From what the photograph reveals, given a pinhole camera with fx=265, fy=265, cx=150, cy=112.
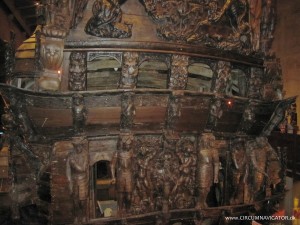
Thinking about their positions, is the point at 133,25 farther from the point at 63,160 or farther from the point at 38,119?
the point at 63,160

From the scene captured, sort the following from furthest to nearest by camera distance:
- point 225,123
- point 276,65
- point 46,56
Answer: point 276,65, point 225,123, point 46,56

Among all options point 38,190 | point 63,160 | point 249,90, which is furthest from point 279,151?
point 38,190

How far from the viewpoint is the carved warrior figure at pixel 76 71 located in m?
4.98

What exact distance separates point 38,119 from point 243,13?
5046 millimetres

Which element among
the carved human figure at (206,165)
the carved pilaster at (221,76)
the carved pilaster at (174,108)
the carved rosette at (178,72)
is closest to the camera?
the carved pilaster at (174,108)

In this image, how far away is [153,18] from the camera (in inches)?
211

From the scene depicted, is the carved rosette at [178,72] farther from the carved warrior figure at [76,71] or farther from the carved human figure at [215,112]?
the carved warrior figure at [76,71]

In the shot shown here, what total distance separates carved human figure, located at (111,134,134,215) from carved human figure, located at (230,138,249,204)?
98.3 inches

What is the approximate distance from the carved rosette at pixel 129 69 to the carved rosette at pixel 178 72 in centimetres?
80

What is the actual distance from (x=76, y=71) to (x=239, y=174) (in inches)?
167

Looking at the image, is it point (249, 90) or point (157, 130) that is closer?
point (157, 130)

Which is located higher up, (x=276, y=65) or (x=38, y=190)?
(x=276, y=65)

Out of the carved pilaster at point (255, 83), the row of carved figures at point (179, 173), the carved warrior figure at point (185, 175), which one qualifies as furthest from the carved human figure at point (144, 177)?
the carved pilaster at point (255, 83)

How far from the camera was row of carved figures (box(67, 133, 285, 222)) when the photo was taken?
202 inches
